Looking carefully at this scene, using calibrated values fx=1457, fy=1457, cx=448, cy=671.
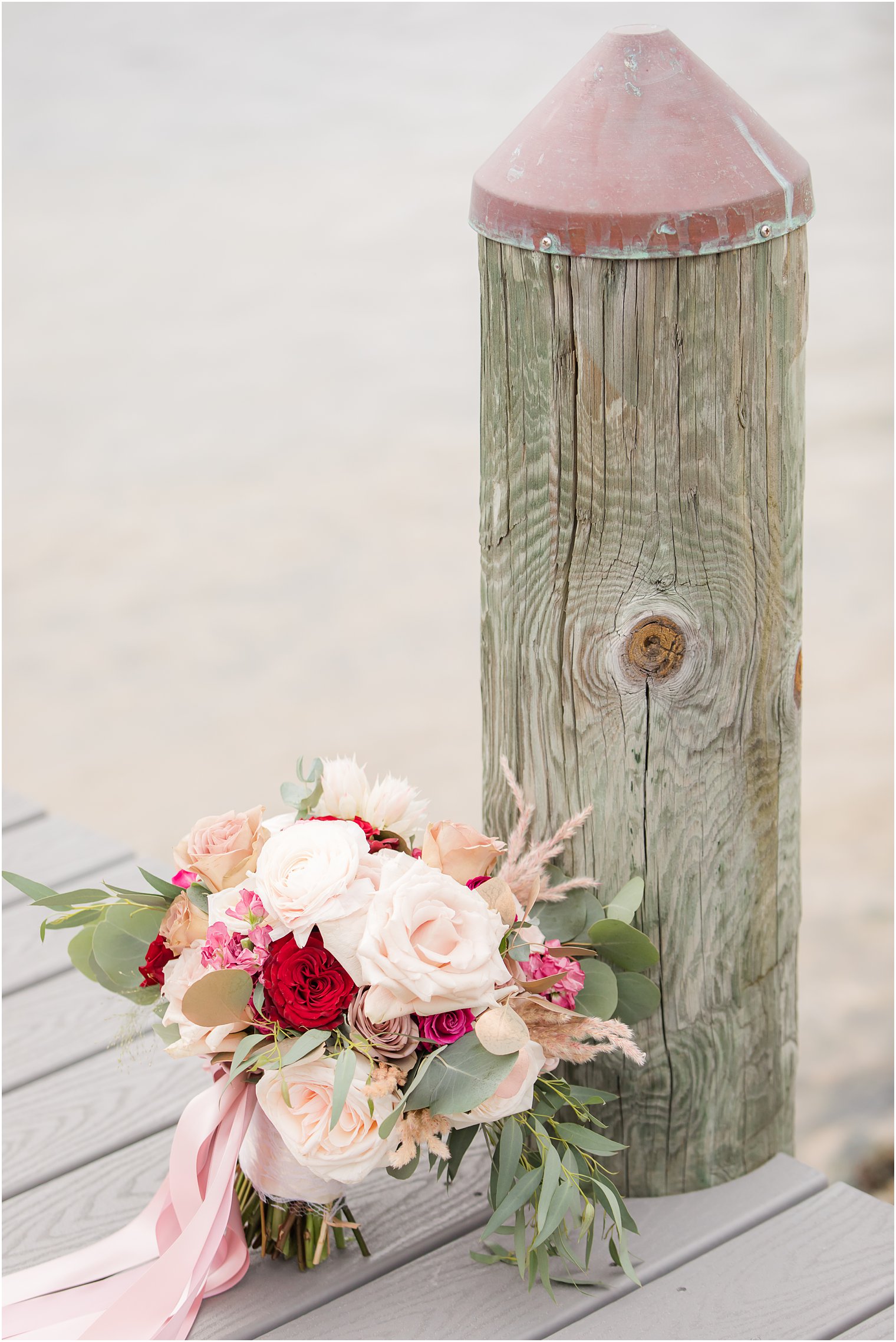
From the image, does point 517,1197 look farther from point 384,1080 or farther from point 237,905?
point 237,905

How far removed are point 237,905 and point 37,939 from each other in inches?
33.3

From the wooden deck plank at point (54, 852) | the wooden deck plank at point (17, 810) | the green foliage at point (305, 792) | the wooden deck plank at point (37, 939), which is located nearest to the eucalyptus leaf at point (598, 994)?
the green foliage at point (305, 792)

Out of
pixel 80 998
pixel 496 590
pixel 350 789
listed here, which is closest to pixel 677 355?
pixel 496 590

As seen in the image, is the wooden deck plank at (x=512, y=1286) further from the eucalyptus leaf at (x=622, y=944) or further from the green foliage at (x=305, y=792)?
the green foliage at (x=305, y=792)

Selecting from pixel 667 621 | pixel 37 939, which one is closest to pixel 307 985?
pixel 667 621

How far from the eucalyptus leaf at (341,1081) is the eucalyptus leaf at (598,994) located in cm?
28

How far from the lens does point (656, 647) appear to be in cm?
143

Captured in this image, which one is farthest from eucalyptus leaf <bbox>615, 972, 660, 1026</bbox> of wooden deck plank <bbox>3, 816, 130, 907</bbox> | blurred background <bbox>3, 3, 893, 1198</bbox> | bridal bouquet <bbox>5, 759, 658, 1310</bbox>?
blurred background <bbox>3, 3, 893, 1198</bbox>

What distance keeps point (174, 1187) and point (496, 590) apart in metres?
0.68

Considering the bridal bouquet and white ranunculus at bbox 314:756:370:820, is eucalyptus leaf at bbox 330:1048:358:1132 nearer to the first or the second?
the bridal bouquet

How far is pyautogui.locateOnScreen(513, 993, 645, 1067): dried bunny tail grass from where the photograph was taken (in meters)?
1.37

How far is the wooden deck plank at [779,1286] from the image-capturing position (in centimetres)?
141

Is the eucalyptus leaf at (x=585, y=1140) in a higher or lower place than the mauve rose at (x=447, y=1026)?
lower

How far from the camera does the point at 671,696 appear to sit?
4.75ft
